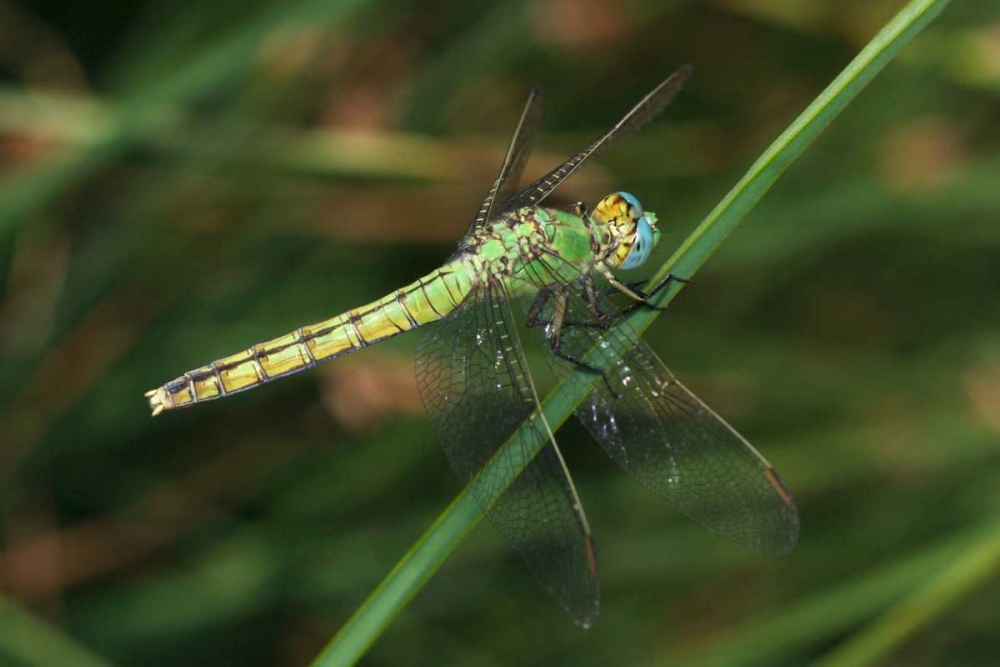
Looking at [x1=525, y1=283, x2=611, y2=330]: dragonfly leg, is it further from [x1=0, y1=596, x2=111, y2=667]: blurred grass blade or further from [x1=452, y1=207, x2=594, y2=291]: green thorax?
[x1=0, y1=596, x2=111, y2=667]: blurred grass blade

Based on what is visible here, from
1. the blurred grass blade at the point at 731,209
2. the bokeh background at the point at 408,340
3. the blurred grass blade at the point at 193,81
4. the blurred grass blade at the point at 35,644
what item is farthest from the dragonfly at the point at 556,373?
the blurred grass blade at the point at 35,644

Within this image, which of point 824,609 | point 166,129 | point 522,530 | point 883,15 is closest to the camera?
point 522,530

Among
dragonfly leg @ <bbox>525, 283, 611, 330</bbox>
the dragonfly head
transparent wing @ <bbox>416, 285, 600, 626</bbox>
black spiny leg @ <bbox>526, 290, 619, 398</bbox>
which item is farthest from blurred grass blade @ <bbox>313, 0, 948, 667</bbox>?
the dragonfly head

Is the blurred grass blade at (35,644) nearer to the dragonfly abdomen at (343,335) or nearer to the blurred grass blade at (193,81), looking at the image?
the dragonfly abdomen at (343,335)

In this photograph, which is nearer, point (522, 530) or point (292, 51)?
point (522, 530)

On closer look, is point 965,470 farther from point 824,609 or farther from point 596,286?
point 596,286

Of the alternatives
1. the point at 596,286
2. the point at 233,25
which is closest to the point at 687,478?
the point at 596,286
